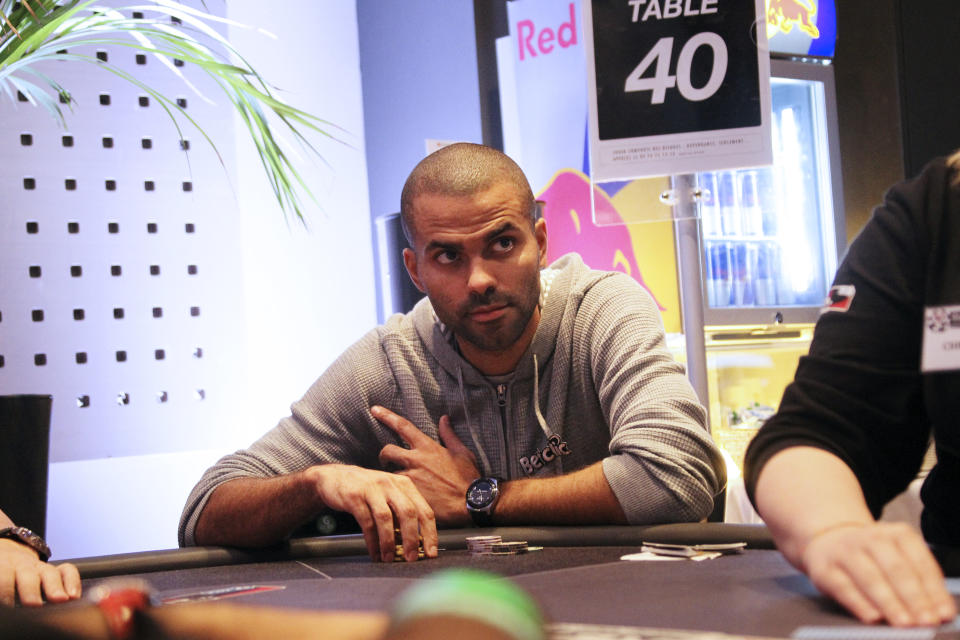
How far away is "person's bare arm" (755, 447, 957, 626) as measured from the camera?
0.77 m

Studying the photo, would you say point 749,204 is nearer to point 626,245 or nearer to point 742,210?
point 742,210

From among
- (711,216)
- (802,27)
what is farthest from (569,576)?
(802,27)

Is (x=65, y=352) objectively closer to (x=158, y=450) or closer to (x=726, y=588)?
(x=158, y=450)

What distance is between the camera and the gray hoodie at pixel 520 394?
1.88 m

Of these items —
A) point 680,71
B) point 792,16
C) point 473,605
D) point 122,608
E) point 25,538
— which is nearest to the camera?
point 473,605

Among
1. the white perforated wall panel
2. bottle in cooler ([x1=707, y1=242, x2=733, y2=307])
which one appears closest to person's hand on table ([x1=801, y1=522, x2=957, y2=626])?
the white perforated wall panel

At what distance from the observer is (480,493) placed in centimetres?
178

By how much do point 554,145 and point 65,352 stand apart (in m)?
2.11

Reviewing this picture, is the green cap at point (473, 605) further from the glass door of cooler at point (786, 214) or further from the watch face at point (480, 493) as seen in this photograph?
the glass door of cooler at point (786, 214)

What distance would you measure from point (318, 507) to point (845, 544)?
1.12 m

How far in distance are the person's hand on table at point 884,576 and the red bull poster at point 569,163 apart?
334cm

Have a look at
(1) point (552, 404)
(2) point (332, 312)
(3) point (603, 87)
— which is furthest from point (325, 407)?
(2) point (332, 312)

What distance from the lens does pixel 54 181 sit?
3.47 meters

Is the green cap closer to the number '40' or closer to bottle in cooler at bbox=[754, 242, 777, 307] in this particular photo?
the number '40'
